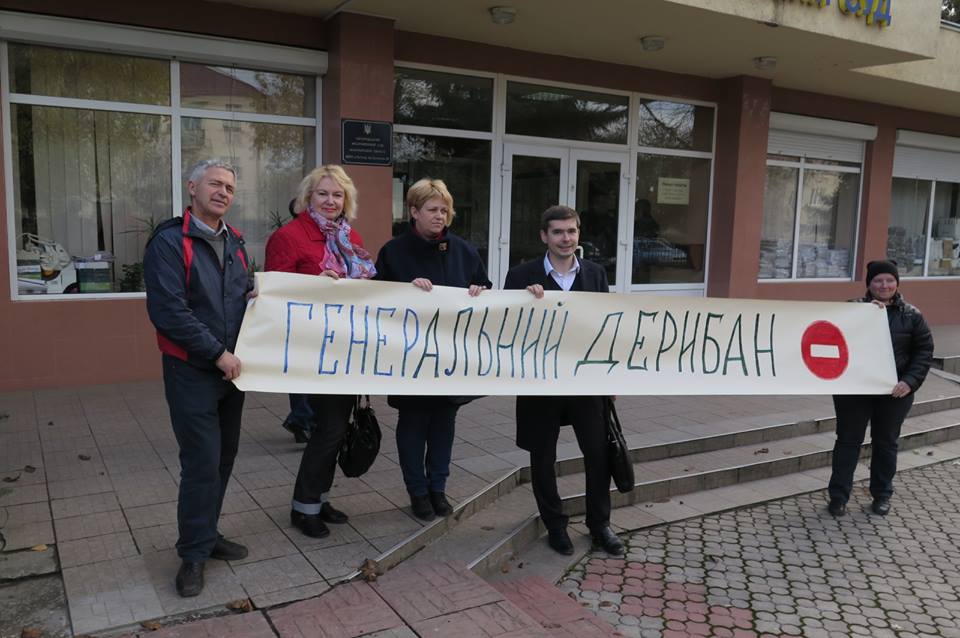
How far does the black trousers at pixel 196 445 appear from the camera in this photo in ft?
10.5

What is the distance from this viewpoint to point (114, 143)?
24.0ft

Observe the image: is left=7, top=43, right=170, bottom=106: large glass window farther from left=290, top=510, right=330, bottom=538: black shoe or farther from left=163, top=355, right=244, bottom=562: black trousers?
left=290, top=510, right=330, bottom=538: black shoe

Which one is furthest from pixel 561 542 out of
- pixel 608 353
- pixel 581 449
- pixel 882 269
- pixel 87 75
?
pixel 87 75

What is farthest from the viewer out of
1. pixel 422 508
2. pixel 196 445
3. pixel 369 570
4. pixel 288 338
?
pixel 422 508

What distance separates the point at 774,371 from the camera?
480cm

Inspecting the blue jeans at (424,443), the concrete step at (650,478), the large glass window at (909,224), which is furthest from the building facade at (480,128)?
the blue jeans at (424,443)

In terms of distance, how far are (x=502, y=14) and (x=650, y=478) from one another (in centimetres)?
475

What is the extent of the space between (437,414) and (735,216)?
778 centimetres

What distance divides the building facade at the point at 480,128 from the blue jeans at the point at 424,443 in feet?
13.6

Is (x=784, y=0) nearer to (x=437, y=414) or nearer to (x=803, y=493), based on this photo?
(x=803, y=493)

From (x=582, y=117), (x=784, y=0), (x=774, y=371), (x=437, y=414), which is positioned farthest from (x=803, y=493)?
(x=582, y=117)

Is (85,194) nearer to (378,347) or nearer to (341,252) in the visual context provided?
(341,252)

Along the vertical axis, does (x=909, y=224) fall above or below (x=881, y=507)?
above

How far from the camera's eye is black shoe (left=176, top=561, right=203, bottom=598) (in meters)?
3.21
